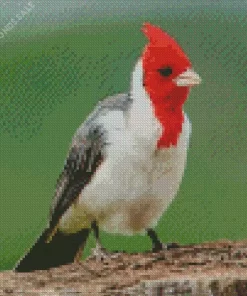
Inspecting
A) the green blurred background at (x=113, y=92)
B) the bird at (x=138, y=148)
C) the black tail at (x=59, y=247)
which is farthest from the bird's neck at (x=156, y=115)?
the green blurred background at (x=113, y=92)

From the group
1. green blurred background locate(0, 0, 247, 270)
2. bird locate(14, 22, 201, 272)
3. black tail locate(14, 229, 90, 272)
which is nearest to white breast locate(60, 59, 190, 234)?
bird locate(14, 22, 201, 272)

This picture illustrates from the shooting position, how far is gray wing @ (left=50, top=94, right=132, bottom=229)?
3877 mm

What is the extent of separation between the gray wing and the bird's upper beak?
182mm

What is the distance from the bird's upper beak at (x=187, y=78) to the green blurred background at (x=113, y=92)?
1.39m

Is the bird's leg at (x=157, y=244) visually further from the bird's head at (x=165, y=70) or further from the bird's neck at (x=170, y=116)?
the bird's head at (x=165, y=70)

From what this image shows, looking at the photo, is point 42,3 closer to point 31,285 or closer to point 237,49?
point 237,49

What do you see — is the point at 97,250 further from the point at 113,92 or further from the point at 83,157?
the point at 113,92

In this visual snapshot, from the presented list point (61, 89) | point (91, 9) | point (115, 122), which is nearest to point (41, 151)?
point (61, 89)

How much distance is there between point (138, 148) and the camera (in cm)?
377

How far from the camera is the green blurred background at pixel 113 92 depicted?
5.45 metres

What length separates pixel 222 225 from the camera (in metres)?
5.52

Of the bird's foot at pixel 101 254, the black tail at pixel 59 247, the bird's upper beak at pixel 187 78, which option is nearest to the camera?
the bird's upper beak at pixel 187 78

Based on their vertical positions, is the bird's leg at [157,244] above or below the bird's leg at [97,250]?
below

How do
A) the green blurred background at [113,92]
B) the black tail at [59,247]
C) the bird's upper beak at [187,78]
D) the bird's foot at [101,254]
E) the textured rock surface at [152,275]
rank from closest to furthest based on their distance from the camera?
1. the textured rock surface at [152,275]
2. the bird's upper beak at [187,78]
3. the bird's foot at [101,254]
4. the black tail at [59,247]
5. the green blurred background at [113,92]
